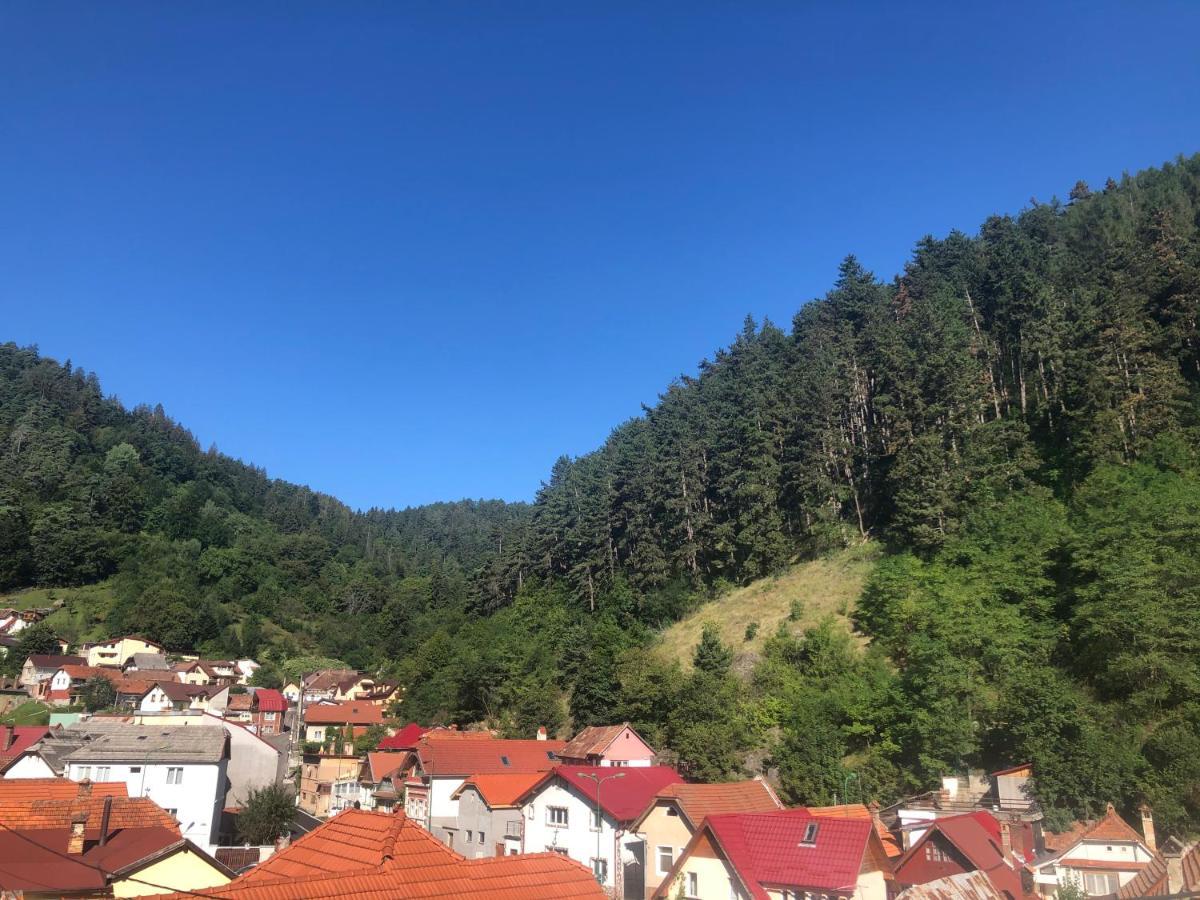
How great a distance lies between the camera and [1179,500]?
36938 mm

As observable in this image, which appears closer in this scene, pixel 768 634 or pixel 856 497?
pixel 768 634

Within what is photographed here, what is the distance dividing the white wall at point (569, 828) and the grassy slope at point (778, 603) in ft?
52.2

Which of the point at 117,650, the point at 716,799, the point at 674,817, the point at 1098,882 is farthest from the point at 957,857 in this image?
the point at 117,650

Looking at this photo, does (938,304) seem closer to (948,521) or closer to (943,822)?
(948,521)

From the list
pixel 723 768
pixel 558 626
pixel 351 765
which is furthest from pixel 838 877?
pixel 351 765

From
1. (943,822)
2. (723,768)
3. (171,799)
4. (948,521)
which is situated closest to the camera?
(943,822)

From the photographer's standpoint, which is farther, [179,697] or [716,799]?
[179,697]

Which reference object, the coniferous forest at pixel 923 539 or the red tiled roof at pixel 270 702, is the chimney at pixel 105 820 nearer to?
the coniferous forest at pixel 923 539

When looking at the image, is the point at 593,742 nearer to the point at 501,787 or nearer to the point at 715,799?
the point at 501,787

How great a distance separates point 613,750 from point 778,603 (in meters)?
15.5

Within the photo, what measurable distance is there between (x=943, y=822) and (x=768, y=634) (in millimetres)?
23075

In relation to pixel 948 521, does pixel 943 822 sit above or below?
below

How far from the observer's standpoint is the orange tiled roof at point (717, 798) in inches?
1100

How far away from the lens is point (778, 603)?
51438mm
